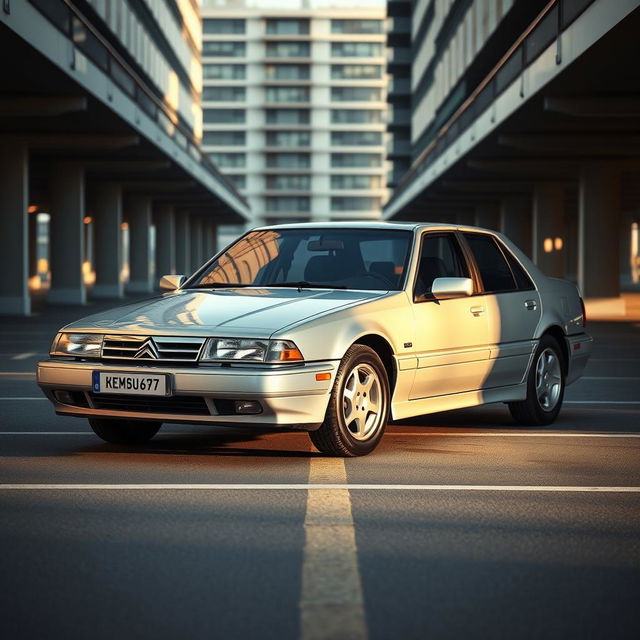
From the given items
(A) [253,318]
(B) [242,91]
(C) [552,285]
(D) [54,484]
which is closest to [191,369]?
(A) [253,318]

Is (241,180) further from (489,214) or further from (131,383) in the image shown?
(131,383)

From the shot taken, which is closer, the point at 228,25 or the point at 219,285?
the point at 219,285

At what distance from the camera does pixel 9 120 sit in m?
30.5

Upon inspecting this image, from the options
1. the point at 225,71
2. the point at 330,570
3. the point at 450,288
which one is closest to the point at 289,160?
the point at 225,71

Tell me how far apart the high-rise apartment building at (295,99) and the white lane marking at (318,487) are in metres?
136

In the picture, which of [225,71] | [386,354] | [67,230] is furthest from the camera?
[225,71]

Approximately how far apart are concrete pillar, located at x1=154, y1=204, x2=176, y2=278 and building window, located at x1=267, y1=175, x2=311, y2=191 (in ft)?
259

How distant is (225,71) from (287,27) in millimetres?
8224

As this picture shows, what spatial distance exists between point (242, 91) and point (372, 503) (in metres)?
140

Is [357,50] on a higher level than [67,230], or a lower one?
higher

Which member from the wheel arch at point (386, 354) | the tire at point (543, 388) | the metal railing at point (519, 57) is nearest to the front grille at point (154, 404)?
the wheel arch at point (386, 354)

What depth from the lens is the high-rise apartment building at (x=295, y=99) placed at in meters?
142

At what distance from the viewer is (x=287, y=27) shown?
142 meters

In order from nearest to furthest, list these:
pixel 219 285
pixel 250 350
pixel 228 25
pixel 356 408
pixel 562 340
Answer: pixel 250 350
pixel 356 408
pixel 219 285
pixel 562 340
pixel 228 25
